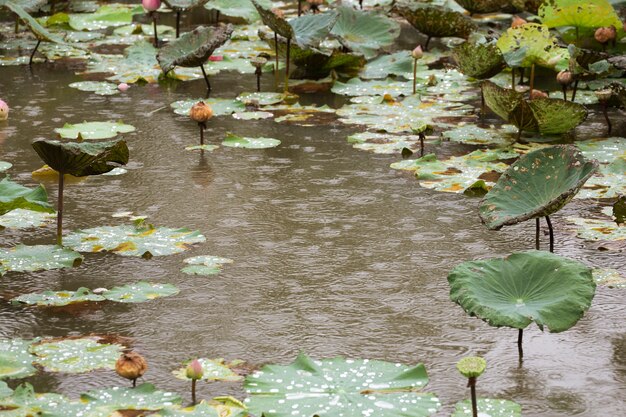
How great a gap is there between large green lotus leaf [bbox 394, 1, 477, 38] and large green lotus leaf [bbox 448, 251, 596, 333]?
4.17 metres

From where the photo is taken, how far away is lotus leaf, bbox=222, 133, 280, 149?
511 centimetres

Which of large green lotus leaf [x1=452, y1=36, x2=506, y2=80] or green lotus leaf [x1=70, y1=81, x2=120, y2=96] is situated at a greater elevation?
large green lotus leaf [x1=452, y1=36, x2=506, y2=80]

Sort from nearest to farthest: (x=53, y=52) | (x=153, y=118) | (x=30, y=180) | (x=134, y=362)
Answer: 1. (x=134, y=362)
2. (x=30, y=180)
3. (x=153, y=118)
4. (x=53, y=52)

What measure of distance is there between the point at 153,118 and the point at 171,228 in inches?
69.4

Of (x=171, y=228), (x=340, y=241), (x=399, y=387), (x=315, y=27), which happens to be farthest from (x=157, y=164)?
(x=399, y=387)

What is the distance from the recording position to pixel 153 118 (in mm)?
5605

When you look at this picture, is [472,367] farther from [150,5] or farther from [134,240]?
[150,5]

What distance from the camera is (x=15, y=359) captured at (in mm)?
2877

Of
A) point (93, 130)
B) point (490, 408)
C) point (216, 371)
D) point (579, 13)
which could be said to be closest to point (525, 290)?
point (490, 408)

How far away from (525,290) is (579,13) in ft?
11.7

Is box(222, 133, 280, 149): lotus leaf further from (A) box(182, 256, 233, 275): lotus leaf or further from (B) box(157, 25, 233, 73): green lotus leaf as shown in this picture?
(A) box(182, 256, 233, 275): lotus leaf

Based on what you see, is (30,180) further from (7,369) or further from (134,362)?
(134,362)

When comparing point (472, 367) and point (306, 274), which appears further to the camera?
point (306, 274)

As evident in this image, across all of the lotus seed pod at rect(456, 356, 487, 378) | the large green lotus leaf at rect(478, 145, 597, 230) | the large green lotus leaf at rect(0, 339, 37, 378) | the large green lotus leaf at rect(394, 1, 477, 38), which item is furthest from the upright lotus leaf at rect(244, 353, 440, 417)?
the large green lotus leaf at rect(394, 1, 477, 38)
